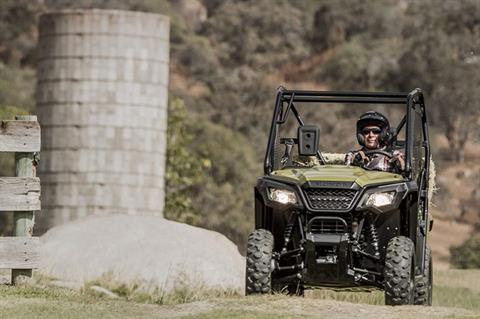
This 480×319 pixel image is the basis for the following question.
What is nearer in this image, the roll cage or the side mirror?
the side mirror

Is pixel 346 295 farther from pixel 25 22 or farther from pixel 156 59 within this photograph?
pixel 25 22

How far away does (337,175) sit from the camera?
524 inches

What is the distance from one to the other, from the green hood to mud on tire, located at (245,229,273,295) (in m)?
0.65

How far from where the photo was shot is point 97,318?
12102 mm

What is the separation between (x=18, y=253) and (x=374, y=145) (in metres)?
4.06

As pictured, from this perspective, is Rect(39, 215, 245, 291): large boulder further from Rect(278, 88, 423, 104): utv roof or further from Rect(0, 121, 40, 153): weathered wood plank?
Rect(278, 88, 423, 104): utv roof

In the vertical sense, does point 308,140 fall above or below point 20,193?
above

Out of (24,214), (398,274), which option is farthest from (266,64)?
(398,274)

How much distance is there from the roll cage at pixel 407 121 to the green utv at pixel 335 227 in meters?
0.03

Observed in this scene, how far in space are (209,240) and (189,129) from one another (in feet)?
129

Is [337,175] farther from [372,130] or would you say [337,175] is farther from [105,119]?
[105,119]

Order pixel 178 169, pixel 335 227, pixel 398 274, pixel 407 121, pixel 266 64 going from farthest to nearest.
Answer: pixel 266 64 → pixel 178 169 → pixel 407 121 → pixel 335 227 → pixel 398 274

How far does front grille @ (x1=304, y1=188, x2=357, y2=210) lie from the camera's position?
1311cm

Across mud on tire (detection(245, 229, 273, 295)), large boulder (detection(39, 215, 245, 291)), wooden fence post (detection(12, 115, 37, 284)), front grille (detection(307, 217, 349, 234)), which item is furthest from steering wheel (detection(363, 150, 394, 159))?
large boulder (detection(39, 215, 245, 291))
